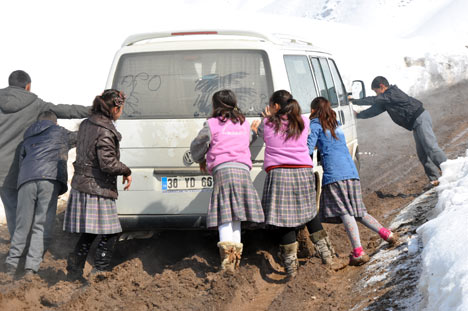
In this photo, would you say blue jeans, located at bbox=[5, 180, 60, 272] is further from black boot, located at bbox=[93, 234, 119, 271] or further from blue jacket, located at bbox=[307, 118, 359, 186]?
blue jacket, located at bbox=[307, 118, 359, 186]

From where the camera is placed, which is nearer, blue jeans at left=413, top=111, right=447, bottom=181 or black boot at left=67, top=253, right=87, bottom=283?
black boot at left=67, top=253, right=87, bottom=283

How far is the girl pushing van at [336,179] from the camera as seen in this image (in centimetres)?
575

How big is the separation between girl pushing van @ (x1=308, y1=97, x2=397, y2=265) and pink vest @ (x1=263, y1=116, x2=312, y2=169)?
26cm

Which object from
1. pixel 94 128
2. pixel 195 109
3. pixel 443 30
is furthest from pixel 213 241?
pixel 443 30

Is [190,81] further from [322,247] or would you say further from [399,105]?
[399,105]

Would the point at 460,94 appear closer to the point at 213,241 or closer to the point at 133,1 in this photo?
the point at 213,241

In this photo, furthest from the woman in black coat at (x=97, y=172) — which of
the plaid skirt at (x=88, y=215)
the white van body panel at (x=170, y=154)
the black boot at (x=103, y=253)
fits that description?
the white van body panel at (x=170, y=154)

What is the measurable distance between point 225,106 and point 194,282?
1.59 meters

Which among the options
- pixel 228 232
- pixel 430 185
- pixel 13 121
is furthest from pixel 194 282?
pixel 430 185

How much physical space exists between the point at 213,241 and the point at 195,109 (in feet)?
5.59

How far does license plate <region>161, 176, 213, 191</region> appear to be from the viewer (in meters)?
5.79

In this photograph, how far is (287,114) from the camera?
214 inches

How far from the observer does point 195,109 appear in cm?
586

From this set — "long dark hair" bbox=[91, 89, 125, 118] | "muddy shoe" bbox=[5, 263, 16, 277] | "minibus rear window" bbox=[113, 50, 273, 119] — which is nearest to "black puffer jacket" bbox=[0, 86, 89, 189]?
"minibus rear window" bbox=[113, 50, 273, 119]
